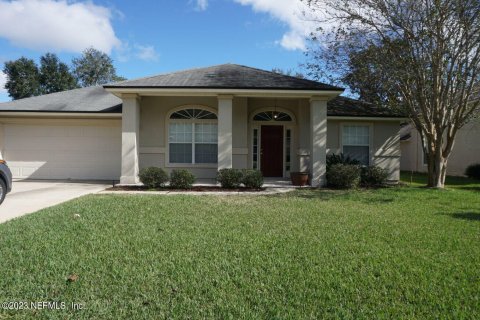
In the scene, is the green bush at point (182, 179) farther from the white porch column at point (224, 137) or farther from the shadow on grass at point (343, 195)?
the shadow on grass at point (343, 195)

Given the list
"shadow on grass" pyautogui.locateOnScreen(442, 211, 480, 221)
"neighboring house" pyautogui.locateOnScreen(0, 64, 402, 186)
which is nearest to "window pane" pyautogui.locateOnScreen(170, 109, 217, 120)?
"neighboring house" pyautogui.locateOnScreen(0, 64, 402, 186)

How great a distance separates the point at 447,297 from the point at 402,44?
1120 centimetres

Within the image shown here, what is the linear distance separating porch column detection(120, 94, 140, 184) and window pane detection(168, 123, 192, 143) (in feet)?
6.46

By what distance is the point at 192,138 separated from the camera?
14.4 metres

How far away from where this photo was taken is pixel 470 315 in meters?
3.09

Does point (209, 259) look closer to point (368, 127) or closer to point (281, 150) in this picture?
point (281, 150)

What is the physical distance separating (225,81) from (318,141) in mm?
4264

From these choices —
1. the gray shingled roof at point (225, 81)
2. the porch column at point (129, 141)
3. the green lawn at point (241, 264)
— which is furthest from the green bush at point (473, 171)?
the porch column at point (129, 141)

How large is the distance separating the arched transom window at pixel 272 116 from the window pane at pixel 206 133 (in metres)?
2.04

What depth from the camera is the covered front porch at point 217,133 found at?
14.3 m

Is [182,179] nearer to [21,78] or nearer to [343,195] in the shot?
[343,195]

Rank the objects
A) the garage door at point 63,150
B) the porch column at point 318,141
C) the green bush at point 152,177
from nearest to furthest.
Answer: the green bush at point 152,177 < the porch column at point 318,141 < the garage door at point 63,150

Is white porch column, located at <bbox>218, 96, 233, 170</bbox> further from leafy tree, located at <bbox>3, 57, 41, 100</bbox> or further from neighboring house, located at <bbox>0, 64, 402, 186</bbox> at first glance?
leafy tree, located at <bbox>3, 57, 41, 100</bbox>

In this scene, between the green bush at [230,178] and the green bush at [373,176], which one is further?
the green bush at [373,176]
